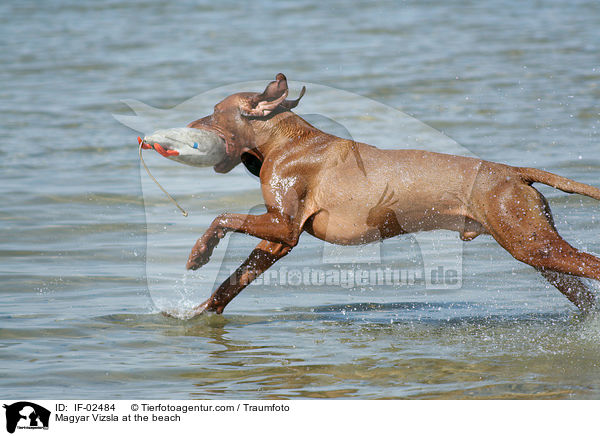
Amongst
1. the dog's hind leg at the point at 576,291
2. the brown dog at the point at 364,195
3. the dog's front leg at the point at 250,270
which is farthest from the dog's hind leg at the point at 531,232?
the dog's front leg at the point at 250,270

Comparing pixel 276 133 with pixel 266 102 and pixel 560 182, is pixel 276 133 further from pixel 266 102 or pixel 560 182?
pixel 560 182

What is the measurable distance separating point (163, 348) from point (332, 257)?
92.5 inches

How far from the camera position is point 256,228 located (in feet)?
18.9

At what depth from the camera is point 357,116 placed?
12383mm

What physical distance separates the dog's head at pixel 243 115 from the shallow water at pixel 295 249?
124 cm

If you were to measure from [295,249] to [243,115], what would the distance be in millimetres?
2218

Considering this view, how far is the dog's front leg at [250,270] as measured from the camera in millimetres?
6172

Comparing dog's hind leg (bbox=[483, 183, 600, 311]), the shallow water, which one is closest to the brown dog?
dog's hind leg (bbox=[483, 183, 600, 311])

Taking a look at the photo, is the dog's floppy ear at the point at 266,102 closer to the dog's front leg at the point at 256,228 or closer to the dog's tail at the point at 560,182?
the dog's front leg at the point at 256,228

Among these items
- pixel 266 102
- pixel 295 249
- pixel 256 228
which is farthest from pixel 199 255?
pixel 295 249

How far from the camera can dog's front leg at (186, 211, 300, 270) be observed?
5.77 meters
